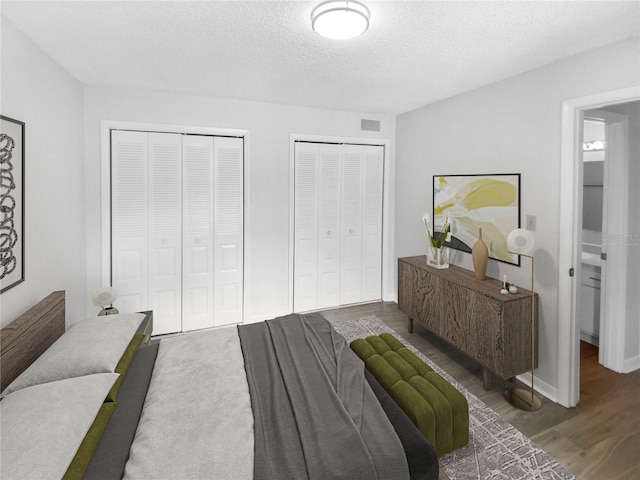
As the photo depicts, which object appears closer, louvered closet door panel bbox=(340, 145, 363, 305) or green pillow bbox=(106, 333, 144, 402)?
green pillow bbox=(106, 333, 144, 402)

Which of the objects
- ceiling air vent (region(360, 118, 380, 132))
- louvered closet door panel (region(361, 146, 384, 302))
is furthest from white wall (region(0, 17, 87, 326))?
louvered closet door panel (region(361, 146, 384, 302))

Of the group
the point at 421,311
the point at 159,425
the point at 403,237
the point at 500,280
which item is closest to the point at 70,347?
the point at 159,425

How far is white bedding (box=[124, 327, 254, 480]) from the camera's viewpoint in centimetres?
126

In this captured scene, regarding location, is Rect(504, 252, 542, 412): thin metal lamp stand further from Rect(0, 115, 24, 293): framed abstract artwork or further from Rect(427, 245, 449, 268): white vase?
Rect(0, 115, 24, 293): framed abstract artwork

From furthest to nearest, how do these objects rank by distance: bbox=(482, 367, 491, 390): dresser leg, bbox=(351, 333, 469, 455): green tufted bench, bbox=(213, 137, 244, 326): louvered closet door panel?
bbox=(213, 137, 244, 326): louvered closet door panel → bbox=(482, 367, 491, 390): dresser leg → bbox=(351, 333, 469, 455): green tufted bench

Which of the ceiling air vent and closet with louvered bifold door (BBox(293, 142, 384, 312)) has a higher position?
the ceiling air vent

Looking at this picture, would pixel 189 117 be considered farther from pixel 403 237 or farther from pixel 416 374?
pixel 416 374

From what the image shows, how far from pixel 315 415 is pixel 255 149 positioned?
3022 millimetres

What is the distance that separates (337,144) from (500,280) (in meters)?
2.45

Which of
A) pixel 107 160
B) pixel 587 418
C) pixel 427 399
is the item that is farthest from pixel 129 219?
pixel 587 418

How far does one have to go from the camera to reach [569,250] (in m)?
2.51

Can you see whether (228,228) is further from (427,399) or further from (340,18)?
(427,399)

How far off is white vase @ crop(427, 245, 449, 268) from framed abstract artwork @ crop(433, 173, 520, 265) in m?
0.18

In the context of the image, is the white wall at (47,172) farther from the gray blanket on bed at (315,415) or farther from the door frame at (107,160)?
the gray blanket on bed at (315,415)
